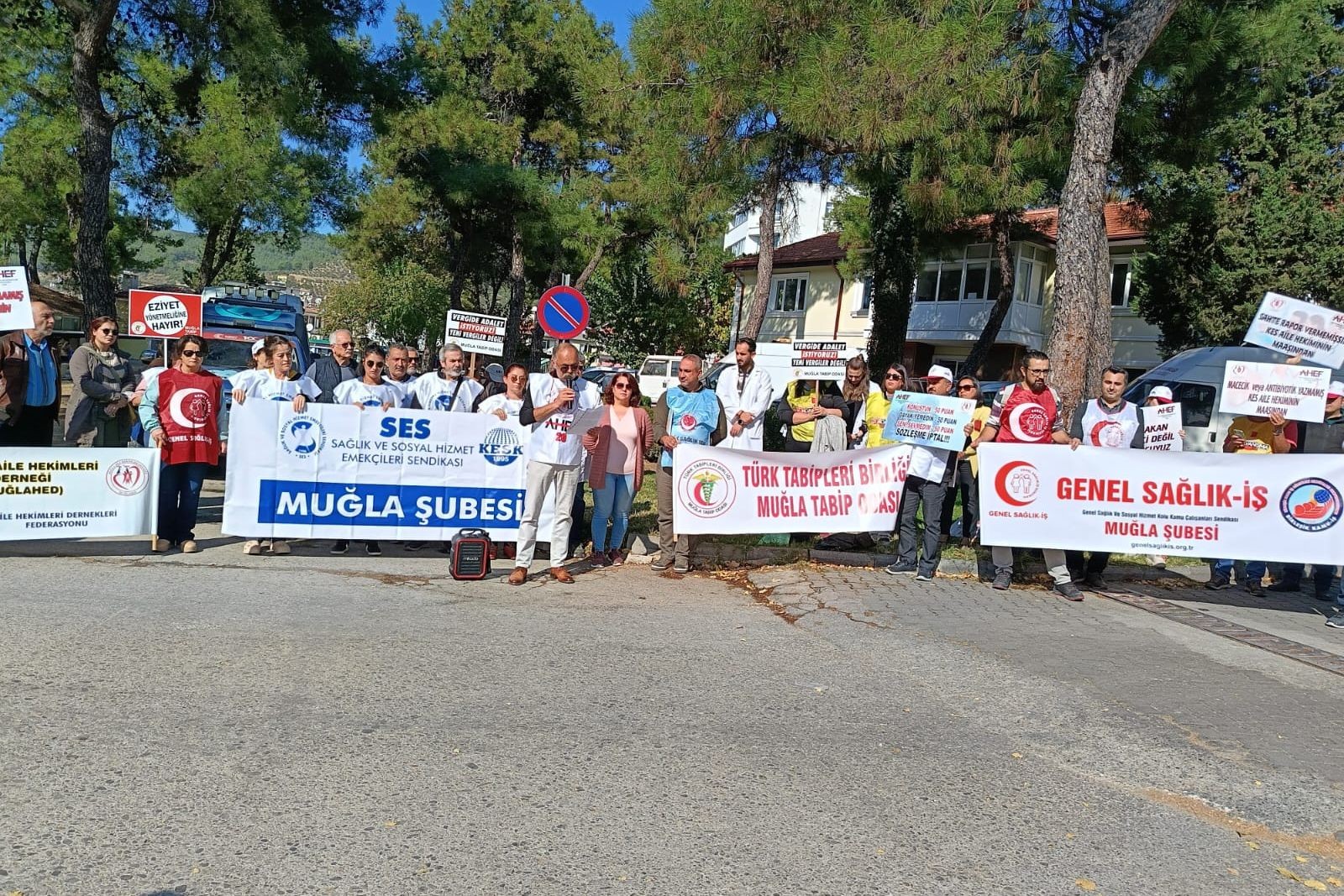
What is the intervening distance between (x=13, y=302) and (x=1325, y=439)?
1117 centimetres

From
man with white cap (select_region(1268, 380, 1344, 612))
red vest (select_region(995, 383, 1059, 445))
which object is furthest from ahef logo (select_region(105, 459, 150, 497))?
man with white cap (select_region(1268, 380, 1344, 612))

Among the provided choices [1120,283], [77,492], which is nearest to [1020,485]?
[77,492]

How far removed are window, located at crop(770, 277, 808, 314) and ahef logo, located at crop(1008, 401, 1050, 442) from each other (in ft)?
120

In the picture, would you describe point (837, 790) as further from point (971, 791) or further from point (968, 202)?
point (968, 202)

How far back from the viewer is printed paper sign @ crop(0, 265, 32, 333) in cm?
809

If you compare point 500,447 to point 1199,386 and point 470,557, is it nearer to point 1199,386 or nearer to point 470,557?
point 470,557

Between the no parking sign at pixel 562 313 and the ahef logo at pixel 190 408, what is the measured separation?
4024 mm

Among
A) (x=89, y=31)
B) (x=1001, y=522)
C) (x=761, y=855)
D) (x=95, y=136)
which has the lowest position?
(x=761, y=855)

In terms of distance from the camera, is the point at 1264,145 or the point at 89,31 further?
the point at 1264,145

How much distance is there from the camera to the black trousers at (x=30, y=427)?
8414 mm

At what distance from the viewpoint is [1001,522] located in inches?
334

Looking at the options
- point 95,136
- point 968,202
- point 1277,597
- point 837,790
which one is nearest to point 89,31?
point 95,136

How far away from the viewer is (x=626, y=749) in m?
4.41

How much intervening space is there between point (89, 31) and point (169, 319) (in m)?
5.63
